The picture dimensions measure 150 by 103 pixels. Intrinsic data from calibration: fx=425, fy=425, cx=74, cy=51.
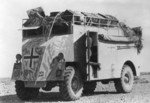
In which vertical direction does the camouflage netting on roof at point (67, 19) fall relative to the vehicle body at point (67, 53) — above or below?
above

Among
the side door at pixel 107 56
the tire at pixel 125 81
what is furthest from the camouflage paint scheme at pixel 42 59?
the tire at pixel 125 81

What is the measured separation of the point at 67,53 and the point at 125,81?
4.37 metres

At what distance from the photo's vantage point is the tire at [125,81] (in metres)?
18.9

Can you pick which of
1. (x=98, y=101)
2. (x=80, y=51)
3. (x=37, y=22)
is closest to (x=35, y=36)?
(x=37, y=22)

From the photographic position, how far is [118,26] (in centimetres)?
1945

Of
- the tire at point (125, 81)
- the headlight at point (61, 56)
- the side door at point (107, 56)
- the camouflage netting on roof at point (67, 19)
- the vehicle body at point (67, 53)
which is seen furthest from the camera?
the tire at point (125, 81)

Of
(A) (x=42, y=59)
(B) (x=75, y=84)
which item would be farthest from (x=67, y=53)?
(B) (x=75, y=84)

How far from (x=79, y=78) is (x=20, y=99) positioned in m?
2.52

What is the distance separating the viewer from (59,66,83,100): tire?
15281mm

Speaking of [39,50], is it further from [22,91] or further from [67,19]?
[22,91]

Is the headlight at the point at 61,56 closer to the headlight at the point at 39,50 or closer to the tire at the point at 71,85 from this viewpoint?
the tire at the point at 71,85

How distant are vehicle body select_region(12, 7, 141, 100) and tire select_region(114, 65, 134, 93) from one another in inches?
26.0

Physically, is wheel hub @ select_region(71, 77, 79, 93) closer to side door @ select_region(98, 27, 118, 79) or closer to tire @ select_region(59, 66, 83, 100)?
tire @ select_region(59, 66, 83, 100)

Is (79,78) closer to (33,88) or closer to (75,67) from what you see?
(75,67)
